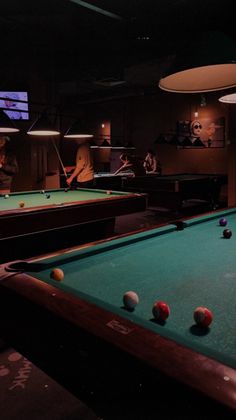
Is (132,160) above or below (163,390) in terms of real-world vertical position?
above

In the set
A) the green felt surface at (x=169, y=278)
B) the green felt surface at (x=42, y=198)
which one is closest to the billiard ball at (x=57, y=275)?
the green felt surface at (x=169, y=278)

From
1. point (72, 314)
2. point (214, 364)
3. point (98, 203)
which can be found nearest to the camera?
point (214, 364)

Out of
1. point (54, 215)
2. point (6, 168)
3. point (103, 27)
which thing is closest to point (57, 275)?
point (54, 215)

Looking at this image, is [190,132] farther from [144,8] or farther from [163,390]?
[163,390]


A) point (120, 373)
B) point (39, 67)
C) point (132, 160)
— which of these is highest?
point (39, 67)

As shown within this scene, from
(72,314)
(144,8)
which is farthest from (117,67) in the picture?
(72,314)

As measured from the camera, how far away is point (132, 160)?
1058cm

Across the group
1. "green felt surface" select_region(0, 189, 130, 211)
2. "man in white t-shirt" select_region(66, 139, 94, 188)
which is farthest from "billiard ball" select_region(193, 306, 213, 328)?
"man in white t-shirt" select_region(66, 139, 94, 188)

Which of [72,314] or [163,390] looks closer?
[163,390]

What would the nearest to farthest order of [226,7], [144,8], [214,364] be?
[214,364] < [226,7] < [144,8]

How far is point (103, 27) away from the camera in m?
4.10

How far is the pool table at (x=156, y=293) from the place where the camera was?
2.85 ft

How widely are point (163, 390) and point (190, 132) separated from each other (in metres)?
10.3

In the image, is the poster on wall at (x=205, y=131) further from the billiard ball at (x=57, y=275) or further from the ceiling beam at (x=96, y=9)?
the billiard ball at (x=57, y=275)
